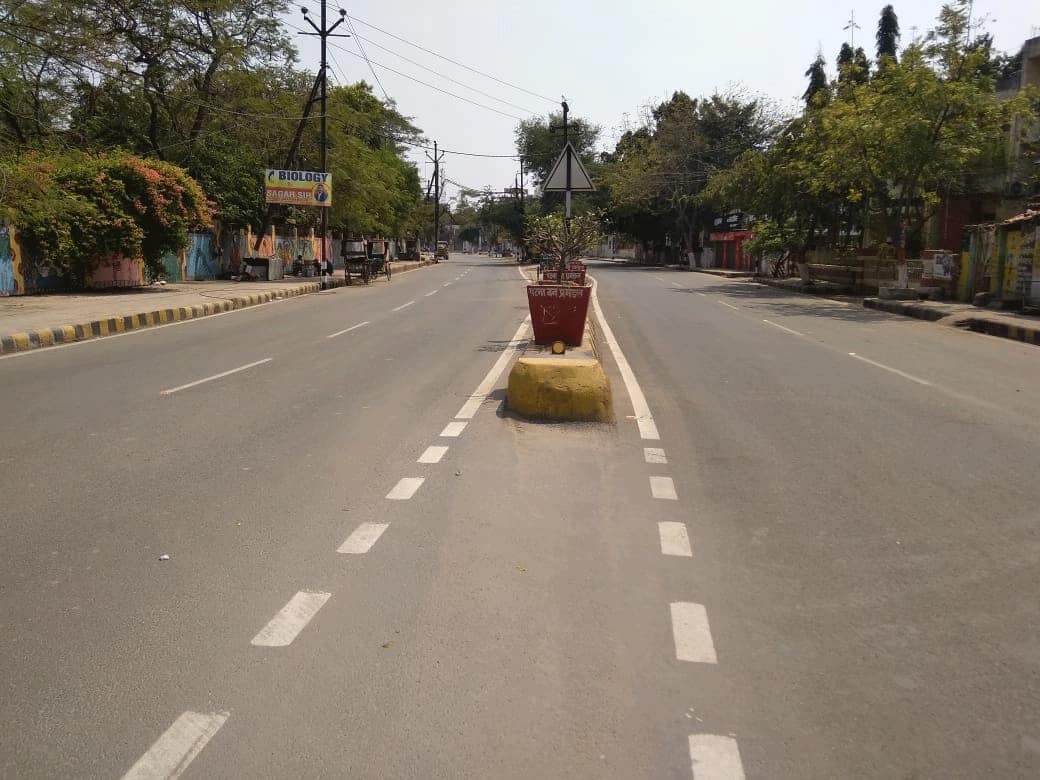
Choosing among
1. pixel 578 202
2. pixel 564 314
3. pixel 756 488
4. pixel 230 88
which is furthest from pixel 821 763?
pixel 578 202

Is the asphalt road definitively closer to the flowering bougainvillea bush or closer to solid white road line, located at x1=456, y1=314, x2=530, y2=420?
solid white road line, located at x1=456, y1=314, x2=530, y2=420

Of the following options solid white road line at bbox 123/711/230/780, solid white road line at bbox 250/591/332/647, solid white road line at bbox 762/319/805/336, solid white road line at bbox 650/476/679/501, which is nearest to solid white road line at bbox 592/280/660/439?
solid white road line at bbox 650/476/679/501

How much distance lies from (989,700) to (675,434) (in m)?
4.58

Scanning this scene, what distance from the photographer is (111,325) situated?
56.0ft

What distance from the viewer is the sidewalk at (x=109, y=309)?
50.2ft

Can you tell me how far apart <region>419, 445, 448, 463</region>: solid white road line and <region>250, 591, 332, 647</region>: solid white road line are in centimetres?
262

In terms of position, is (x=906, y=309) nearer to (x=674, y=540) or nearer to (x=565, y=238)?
(x=565, y=238)

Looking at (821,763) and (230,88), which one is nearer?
(821,763)

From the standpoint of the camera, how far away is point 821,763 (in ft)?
9.69

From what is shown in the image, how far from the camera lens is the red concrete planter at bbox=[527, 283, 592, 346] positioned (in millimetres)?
11809

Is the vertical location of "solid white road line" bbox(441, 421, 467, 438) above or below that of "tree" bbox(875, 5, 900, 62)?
below

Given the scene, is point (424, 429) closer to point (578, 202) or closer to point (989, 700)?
point (989, 700)

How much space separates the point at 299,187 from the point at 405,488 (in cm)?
2901

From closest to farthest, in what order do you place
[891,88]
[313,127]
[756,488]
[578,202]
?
[756,488]
[891,88]
[313,127]
[578,202]
